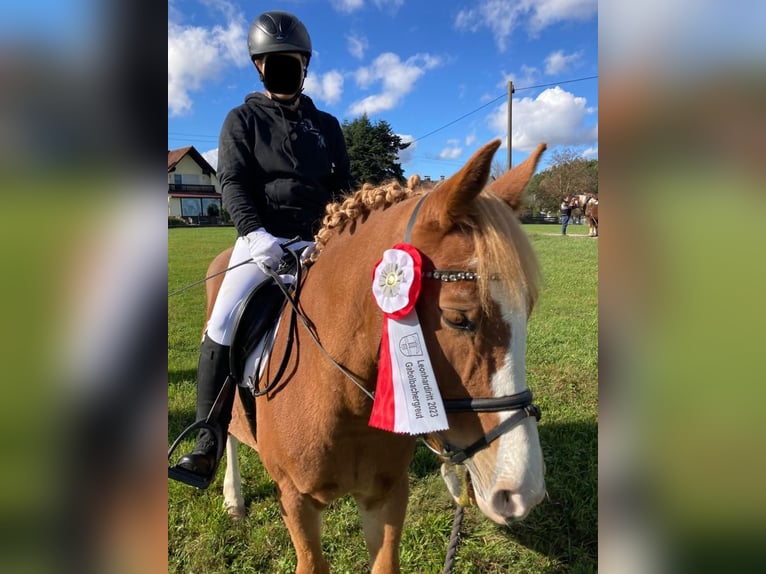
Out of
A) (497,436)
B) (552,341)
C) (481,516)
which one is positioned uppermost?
(497,436)

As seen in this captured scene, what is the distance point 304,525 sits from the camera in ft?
7.95

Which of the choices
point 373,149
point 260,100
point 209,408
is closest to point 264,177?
point 260,100

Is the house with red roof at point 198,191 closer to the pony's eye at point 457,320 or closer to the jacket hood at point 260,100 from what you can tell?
the jacket hood at point 260,100

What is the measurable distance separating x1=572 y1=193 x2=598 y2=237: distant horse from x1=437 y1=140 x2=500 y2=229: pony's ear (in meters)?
21.6

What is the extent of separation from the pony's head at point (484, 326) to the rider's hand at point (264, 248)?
3.62ft

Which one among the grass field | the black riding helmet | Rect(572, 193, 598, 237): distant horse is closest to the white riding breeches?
the black riding helmet

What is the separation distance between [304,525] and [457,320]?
160 cm

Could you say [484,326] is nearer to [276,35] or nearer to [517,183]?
[517,183]

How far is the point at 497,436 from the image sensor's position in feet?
5.03

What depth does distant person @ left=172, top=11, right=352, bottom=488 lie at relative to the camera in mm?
2658
